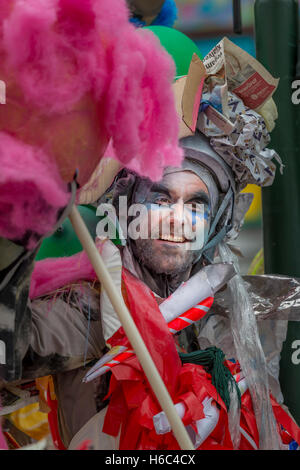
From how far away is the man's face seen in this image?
4.25ft

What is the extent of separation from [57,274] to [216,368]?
362 mm

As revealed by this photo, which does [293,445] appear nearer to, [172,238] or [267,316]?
[267,316]

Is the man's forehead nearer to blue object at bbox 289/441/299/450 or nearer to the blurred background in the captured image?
blue object at bbox 289/441/299/450

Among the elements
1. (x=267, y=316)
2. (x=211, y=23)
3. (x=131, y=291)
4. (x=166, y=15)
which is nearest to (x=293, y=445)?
(x=267, y=316)

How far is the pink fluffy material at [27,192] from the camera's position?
70cm

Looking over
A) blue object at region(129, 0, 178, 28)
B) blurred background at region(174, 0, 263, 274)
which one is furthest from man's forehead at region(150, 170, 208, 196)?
blurred background at region(174, 0, 263, 274)

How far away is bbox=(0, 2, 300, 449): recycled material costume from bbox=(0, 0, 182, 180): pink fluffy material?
309 millimetres

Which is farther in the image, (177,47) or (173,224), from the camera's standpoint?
(177,47)

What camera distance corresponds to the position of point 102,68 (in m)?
0.77

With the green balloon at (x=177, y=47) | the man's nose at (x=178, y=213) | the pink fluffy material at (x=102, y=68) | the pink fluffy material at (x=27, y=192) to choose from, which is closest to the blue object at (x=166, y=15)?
the green balloon at (x=177, y=47)

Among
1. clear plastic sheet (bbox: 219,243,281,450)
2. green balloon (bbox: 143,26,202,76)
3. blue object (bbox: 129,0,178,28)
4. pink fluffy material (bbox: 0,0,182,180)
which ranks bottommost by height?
clear plastic sheet (bbox: 219,243,281,450)

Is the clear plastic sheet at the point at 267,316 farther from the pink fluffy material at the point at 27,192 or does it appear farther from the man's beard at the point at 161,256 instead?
the pink fluffy material at the point at 27,192
